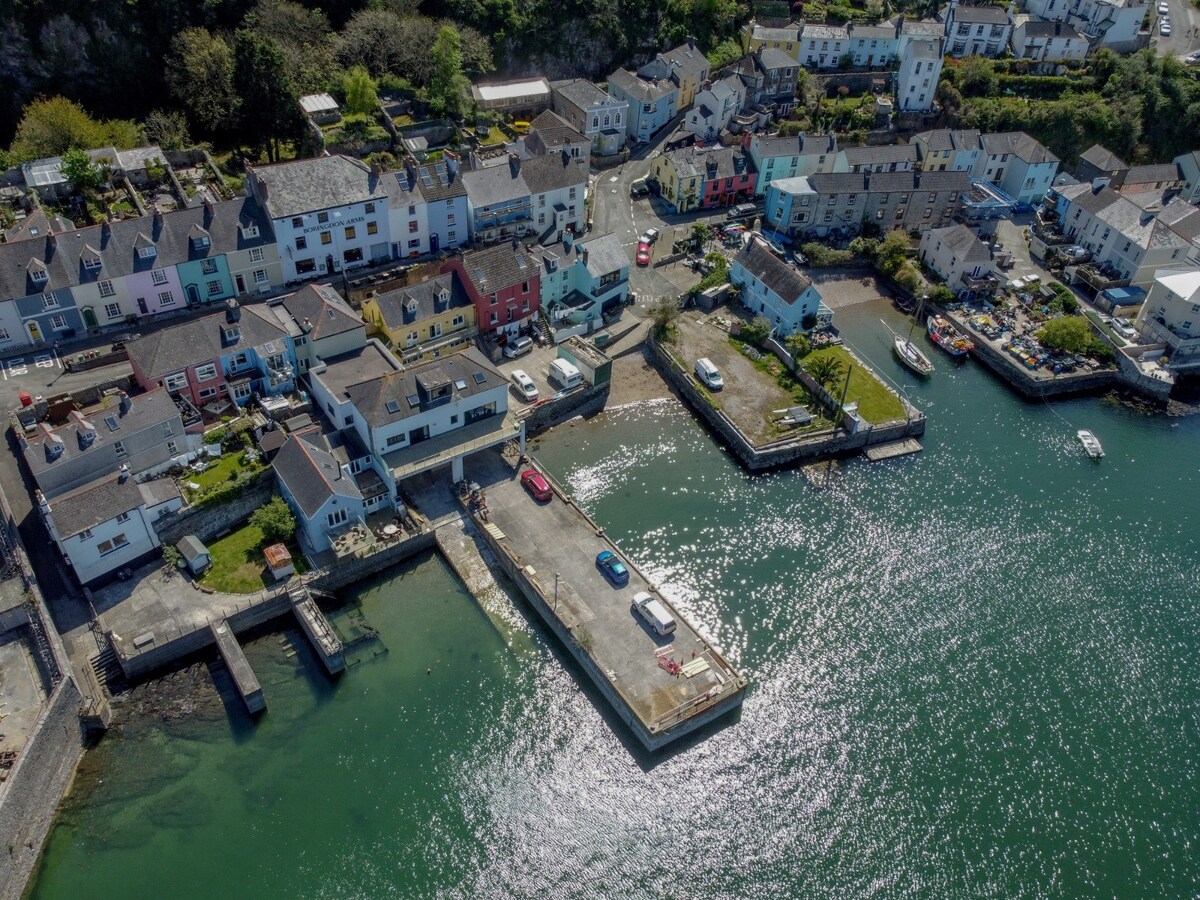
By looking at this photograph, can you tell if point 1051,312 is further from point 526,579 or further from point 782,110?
point 526,579

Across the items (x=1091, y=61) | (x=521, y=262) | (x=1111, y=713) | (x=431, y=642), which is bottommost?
(x=1111, y=713)

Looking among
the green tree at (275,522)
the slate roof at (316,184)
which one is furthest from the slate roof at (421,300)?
the green tree at (275,522)

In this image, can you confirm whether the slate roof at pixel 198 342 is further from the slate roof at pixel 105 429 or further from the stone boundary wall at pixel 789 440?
the stone boundary wall at pixel 789 440

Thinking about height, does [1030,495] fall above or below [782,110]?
below

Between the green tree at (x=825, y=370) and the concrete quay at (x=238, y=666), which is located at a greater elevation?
the green tree at (x=825, y=370)

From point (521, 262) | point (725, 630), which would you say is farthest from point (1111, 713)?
point (521, 262)

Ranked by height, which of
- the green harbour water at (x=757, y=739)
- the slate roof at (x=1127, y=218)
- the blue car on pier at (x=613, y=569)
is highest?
the slate roof at (x=1127, y=218)

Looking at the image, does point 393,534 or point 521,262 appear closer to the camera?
point 393,534
